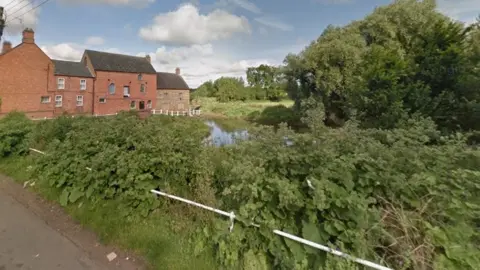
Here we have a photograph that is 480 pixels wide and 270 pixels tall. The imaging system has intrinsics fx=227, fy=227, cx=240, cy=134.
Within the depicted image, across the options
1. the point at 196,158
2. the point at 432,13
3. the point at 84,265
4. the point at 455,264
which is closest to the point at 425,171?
the point at 455,264

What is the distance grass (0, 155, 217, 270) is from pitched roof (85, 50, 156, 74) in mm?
29243

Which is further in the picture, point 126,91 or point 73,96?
point 126,91

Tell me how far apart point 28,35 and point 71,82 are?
543 centimetres

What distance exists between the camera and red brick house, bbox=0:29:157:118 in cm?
2078

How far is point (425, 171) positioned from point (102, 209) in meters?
4.46

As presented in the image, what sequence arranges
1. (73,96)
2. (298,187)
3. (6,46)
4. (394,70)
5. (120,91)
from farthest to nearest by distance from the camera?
(120,91)
(73,96)
(6,46)
(394,70)
(298,187)

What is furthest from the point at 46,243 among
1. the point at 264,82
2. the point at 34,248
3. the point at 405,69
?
the point at 264,82

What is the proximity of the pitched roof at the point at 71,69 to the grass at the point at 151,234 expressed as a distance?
2732 centimetres

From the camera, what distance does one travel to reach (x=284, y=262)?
2123 millimetres

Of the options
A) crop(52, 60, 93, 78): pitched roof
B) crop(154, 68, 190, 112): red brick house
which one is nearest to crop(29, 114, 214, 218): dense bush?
crop(52, 60, 93, 78): pitched roof

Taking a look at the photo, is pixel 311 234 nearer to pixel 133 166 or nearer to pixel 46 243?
pixel 133 166

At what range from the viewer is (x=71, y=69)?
25.8m

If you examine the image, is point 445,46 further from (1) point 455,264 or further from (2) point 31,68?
(2) point 31,68

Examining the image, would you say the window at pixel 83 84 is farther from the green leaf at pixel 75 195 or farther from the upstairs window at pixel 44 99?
the green leaf at pixel 75 195
